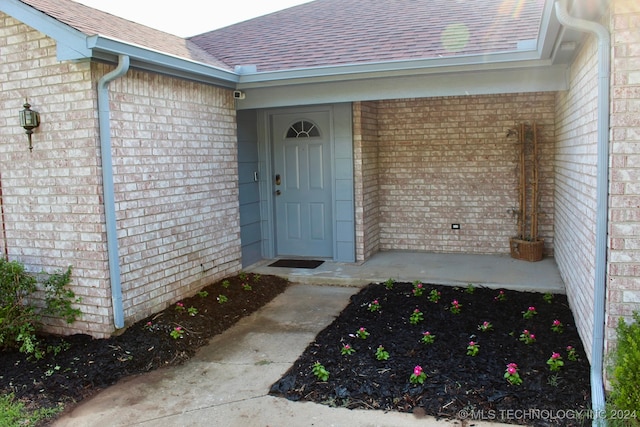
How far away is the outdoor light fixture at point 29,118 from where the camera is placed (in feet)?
15.8

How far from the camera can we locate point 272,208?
787cm

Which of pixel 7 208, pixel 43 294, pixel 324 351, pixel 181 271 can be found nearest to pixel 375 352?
pixel 324 351

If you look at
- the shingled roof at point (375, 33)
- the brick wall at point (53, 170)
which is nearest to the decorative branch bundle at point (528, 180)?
the shingled roof at point (375, 33)

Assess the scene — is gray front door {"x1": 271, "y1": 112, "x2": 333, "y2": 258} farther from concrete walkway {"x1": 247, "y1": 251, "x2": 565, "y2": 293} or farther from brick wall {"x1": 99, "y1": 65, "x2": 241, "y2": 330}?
brick wall {"x1": 99, "y1": 65, "x2": 241, "y2": 330}

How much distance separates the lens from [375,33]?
294 inches

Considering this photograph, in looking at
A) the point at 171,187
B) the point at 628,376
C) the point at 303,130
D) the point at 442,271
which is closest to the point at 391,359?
the point at 628,376

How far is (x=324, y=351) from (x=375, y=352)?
17.0 inches

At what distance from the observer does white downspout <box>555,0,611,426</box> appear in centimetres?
336

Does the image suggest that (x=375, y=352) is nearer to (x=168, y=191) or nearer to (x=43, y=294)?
(x=168, y=191)

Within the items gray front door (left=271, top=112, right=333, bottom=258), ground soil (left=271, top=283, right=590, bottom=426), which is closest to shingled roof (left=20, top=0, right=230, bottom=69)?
gray front door (left=271, top=112, right=333, bottom=258)

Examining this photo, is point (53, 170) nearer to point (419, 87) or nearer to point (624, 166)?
point (419, 87)

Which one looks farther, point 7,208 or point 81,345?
point 7,208

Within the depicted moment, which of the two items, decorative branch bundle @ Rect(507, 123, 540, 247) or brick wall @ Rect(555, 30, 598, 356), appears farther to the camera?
decorative branch bundle @ Rect(507, 123, 540, 247)

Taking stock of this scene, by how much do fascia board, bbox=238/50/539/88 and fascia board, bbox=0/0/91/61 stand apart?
2403mm
